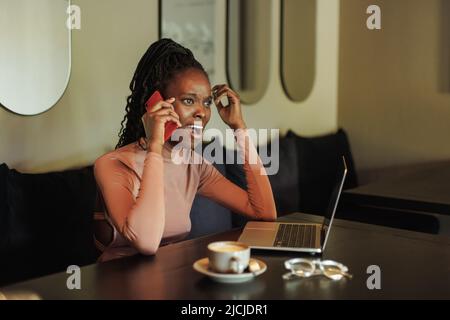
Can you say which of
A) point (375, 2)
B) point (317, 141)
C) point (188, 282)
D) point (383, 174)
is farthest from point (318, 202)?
point (188, 282)

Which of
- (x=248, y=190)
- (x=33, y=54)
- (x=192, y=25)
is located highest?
(x=192, y=25)

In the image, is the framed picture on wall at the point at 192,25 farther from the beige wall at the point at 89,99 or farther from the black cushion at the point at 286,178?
the black cushion at the point at 286,178

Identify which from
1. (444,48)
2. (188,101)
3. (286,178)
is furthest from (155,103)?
(444,48)

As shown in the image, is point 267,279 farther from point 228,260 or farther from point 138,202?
point 138,202

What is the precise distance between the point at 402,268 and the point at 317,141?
193cm

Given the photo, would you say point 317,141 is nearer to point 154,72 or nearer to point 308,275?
point 154,72

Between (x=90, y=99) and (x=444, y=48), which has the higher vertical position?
(x=444, y=48)

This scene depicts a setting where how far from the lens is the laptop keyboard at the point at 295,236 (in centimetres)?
136

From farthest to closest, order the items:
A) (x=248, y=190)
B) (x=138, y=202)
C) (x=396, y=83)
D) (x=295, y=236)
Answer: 1. (x=396, y=83)
2. (x=248, y=190)
3. (x=295, y=236)
4. (x=138, y=202)

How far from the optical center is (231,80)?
270 cm

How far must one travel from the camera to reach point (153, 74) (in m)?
1.62

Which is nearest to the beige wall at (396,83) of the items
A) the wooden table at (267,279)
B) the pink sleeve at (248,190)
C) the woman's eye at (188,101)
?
the pink sleeve at (248,190)

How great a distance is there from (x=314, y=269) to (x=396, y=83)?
7.67 ft

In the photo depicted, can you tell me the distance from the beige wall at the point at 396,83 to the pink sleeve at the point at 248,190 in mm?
1766
